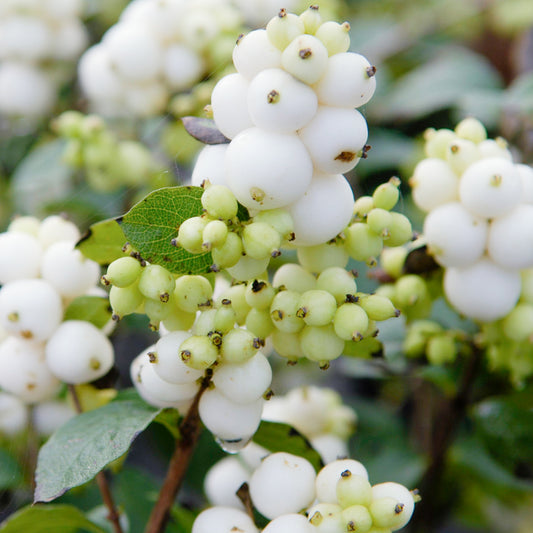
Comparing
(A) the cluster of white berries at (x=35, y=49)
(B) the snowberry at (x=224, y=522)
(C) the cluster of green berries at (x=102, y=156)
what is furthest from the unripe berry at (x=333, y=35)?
(A) the cluster of white berries at (x=35, y=49)

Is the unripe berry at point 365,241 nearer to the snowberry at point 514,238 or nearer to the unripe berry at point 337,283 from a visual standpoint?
the unripe berry at point 337,283

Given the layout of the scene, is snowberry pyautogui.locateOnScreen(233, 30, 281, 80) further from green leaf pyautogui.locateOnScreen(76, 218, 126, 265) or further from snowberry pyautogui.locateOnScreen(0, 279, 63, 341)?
snowberry pyautogui.locateOnScreen(0, 279, 63, 341)

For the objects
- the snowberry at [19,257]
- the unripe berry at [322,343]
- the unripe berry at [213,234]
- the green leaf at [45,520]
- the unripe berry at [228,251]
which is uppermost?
the unripe berry at [213,234]

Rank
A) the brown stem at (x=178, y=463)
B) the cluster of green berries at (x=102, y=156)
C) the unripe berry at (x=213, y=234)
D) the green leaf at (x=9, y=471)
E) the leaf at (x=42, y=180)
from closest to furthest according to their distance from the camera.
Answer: the unripe berry at (x=213, y=234), the brown stem at (x=178, y=463), the green leaf at (x=9, y=471), the cluster of green berries at (x=102, y=156), the leaf at (x=42, y=180)

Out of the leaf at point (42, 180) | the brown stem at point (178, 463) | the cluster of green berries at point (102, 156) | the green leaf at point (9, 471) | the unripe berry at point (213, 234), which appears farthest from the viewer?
the leaf at point (42, 180)

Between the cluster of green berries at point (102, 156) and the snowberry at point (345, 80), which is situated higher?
the snowberry at point (345, 80)

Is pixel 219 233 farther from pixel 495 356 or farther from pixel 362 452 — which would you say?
pixel 362 452

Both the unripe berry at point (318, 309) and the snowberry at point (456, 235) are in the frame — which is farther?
the snowberry at point (456, 235)
